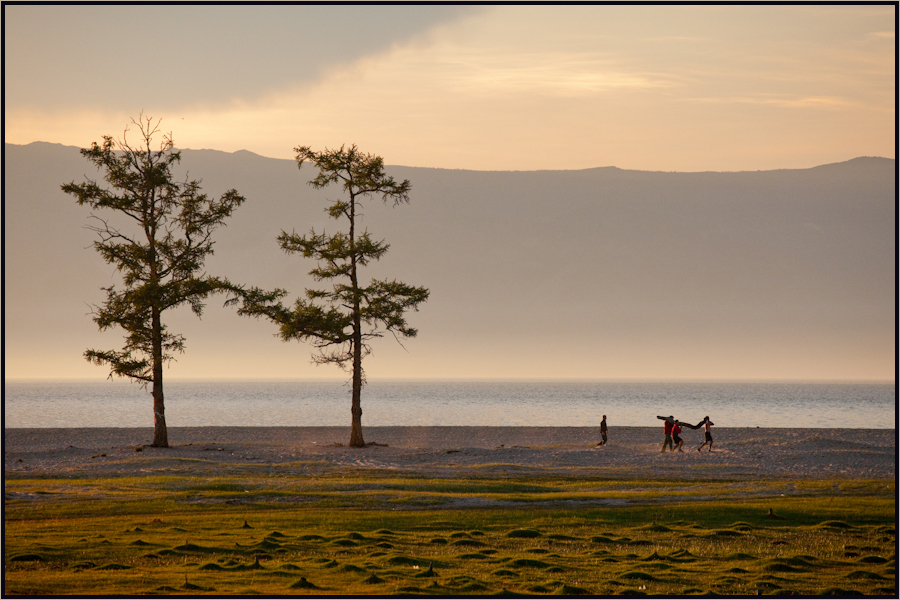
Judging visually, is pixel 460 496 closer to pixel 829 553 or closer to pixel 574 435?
pixel 829 553

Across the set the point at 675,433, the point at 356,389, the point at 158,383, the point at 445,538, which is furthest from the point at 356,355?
the point at 445,538

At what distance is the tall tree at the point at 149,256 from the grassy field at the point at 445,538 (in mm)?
13096

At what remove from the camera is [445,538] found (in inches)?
837

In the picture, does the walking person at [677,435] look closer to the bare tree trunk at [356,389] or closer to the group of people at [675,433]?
the group of people at [675,433]

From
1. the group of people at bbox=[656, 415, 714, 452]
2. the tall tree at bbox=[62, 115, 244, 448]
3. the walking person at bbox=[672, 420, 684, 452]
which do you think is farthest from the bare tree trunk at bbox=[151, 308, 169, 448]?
the walking person at bbox=[672, 420, 684, 452]

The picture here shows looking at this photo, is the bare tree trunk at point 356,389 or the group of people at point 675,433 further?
the bare tree trunk at point 356,389

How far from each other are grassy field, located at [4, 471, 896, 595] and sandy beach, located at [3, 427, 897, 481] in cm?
536

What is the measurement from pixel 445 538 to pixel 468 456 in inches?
913

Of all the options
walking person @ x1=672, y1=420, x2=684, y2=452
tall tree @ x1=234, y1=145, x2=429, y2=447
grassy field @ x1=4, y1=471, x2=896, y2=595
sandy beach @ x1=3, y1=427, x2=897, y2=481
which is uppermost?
tall tree @ x1=234, y1=145, x2=429, y2=447

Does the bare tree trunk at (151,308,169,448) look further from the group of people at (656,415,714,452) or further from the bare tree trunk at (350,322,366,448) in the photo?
the group of people at (656,415,714,452)

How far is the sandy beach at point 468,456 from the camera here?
3753 cm

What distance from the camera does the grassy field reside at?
16656 millimetres

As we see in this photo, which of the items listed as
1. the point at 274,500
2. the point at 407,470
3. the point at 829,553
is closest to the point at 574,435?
the point at 407,470

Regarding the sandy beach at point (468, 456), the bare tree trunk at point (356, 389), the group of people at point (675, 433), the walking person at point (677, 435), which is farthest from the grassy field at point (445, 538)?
the bare tree trunk at point (356, 389)
